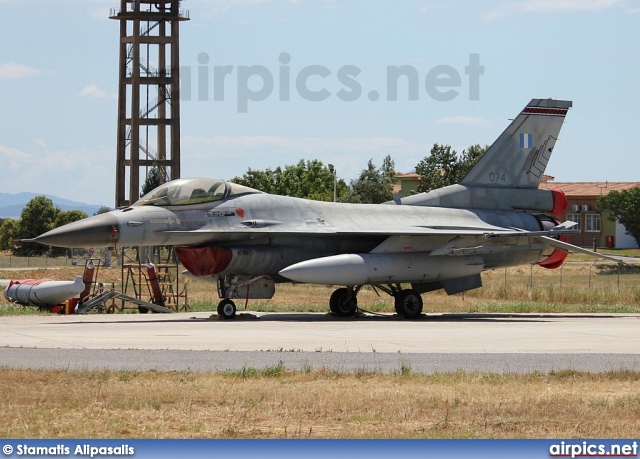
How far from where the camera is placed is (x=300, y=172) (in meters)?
98.8

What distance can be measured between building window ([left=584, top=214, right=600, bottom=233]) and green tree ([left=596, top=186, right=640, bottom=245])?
8785mm

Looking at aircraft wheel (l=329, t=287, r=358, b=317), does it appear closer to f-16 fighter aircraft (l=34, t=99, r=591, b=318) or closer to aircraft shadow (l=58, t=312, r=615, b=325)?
f-16 fighter aircraft (l=34, t=99, r=591, b=318)

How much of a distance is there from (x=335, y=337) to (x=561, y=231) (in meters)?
8.79

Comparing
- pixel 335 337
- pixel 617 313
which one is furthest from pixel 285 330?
pixel 617 313

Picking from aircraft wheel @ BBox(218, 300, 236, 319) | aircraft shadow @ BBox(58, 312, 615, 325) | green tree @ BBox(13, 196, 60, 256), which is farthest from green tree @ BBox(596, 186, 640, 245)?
aircraft wheel @ BBox(218, 300, 236, 319)

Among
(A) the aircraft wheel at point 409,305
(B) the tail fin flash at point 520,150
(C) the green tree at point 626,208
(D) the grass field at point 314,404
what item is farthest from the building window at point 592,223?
(D) the grass field at point 314,404

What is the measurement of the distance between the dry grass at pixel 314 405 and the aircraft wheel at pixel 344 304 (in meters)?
11.3

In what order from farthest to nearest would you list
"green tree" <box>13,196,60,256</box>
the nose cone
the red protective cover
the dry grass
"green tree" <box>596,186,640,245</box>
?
"green tree" <box>13,196,60,256</box>
"green tree" <box>596,186,640,245</box>
the red protective cover
the nose cone
the dry grass

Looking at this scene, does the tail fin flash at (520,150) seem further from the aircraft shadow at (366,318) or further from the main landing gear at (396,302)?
the main landing gear at (396,302)

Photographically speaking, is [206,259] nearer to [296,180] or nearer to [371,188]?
[371,188]

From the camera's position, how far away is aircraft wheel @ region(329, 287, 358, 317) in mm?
23156

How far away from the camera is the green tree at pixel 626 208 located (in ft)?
243

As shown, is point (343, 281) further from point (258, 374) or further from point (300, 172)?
point (300, 172)

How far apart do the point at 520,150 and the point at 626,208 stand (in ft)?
170
